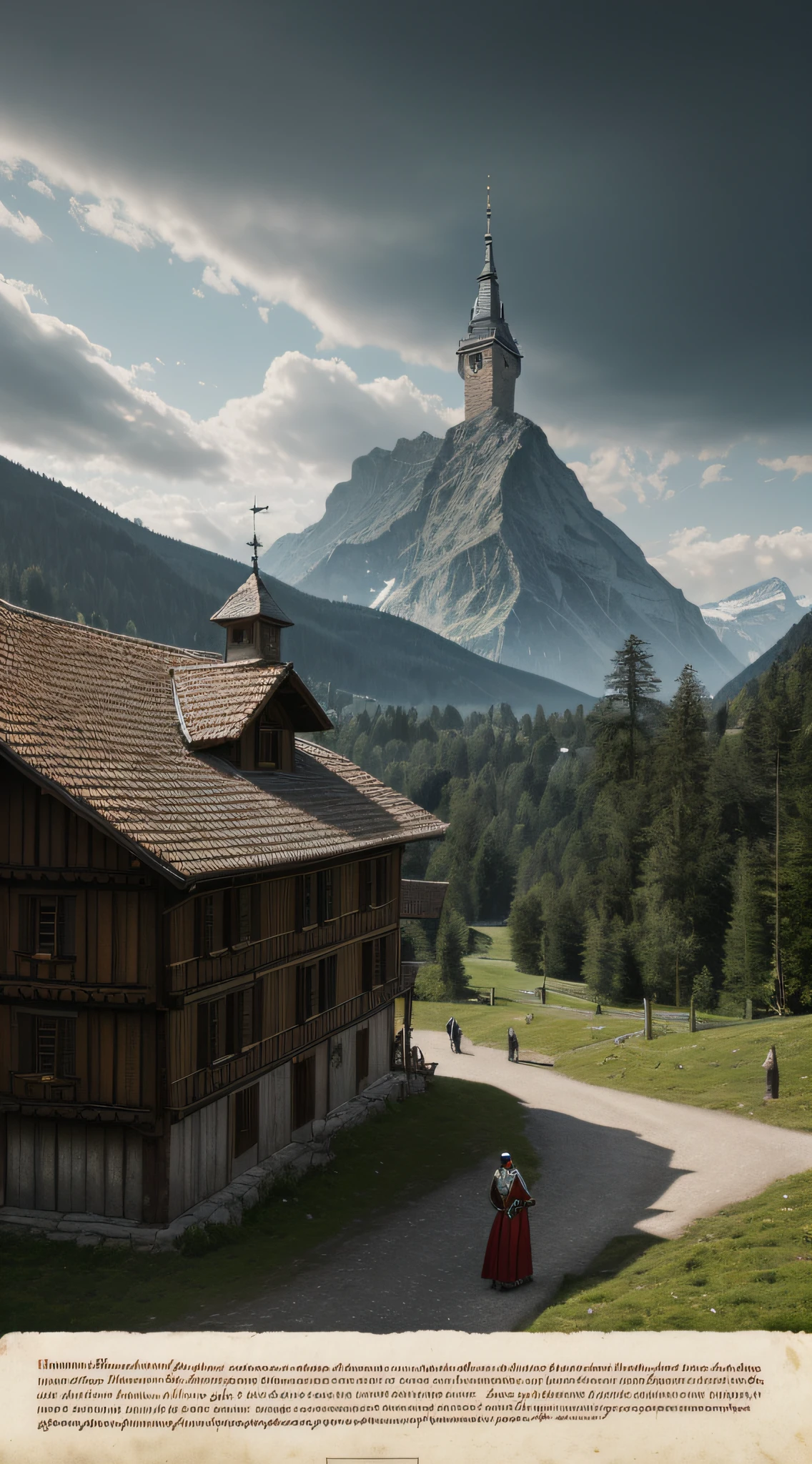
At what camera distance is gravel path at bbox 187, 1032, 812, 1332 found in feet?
56.2

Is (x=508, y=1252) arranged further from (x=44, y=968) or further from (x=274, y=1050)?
(x=44, y=968)

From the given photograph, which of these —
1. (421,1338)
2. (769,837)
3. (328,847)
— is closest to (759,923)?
(769,837)

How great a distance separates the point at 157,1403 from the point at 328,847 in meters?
17.4

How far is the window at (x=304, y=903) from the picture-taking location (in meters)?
27.5

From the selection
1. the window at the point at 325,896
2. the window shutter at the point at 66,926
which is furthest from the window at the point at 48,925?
the window at the point at 325,896

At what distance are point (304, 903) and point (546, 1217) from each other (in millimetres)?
10901

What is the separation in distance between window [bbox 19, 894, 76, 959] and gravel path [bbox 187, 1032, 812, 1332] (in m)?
8.41

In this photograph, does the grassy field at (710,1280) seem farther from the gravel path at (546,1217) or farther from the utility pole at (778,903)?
the utility pole at (778,903)

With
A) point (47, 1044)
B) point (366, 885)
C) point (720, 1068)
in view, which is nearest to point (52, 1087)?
point (47, 1044)

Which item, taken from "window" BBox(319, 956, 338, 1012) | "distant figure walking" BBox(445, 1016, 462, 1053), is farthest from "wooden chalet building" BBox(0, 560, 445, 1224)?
"distant figure walking" BBox(445, 1016, 462, 1053)

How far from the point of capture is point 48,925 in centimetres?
2112

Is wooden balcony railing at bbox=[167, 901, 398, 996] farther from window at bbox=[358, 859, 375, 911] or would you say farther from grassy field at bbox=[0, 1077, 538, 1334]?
grassy field at bbox=[0, 1077, 538, 1334]

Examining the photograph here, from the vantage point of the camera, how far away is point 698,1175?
1023 inches

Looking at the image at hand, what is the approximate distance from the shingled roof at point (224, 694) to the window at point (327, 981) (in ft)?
25.6
